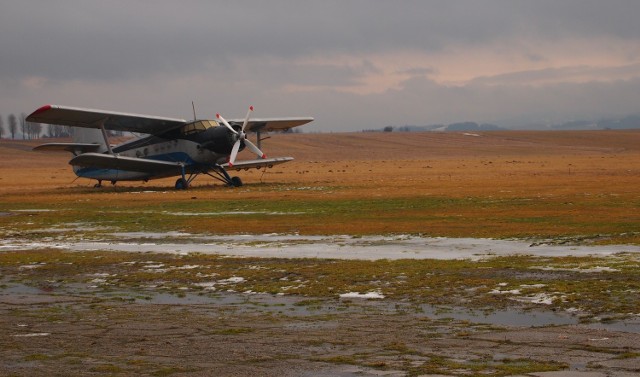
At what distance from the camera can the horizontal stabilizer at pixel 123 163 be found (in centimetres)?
4307

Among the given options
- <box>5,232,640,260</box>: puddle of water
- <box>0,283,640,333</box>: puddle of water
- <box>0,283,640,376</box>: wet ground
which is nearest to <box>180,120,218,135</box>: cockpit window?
<box>5,232,640,260</box>: puddle of water

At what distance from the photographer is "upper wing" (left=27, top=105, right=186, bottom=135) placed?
40375 mm

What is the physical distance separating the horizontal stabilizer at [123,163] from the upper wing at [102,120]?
1.57m

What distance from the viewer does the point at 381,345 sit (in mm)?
9758

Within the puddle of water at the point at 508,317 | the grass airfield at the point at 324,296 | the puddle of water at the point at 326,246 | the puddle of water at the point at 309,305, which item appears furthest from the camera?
the puddle of water at the point at 326,246

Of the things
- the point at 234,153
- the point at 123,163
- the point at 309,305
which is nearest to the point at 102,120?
the point at 123,163

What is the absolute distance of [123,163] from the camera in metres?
44.8

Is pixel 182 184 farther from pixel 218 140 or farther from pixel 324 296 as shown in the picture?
pixel 324 296

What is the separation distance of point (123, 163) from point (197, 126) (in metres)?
4.16

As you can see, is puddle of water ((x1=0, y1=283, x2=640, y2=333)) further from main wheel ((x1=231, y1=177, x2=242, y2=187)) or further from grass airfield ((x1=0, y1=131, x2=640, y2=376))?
main wheel ((x1=231, y1=177, x2=242, y2=187))

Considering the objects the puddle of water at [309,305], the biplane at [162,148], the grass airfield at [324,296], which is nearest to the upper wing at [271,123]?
the biplane at [162,148]

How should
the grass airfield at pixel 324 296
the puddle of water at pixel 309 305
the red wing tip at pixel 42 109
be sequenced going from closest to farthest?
the grass airfield at pixel 324 296, the puddle of water at pixel 309 305, the red wing tip at pixel 42 109

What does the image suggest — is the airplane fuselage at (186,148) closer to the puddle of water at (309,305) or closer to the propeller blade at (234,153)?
the propeller blade at (234,153)

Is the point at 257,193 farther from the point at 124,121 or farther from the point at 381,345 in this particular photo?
the point at 381,345
